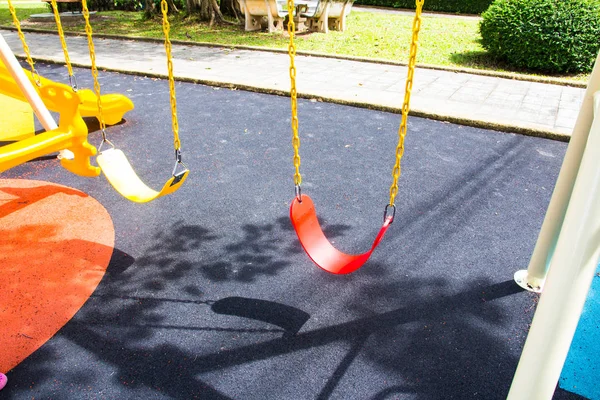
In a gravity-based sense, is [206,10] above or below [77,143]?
above

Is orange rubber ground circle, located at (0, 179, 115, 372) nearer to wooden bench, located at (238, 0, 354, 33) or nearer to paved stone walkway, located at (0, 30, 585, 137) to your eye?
paved stone walkway, located at (0, 30, 585, 137)

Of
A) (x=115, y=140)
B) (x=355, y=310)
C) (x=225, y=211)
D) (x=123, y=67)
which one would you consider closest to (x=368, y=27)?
(x=123, y=67)

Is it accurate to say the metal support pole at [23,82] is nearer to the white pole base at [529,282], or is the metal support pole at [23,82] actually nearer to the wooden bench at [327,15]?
the white pole base at [529,282]

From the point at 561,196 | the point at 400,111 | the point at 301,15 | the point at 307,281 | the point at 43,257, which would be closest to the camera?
the point at 561,196

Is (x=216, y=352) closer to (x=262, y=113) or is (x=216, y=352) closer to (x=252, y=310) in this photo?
(x=252, y=310)

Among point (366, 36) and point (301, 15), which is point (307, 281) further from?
point (301, 15)

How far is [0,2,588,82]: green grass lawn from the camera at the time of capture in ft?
29.0

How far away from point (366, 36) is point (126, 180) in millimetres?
9254

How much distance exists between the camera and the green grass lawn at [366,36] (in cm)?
885

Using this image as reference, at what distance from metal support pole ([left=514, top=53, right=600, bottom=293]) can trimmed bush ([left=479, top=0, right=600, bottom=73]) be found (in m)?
6.02

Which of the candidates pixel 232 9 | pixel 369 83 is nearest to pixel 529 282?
pixel 369 83

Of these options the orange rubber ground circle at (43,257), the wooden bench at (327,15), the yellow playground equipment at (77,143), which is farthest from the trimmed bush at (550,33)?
the orange rubber ground circle at (43,257)

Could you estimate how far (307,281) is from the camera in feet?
9.52

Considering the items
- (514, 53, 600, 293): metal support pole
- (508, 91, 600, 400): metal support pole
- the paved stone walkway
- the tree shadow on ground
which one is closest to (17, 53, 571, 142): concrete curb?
the paved stone walkway
